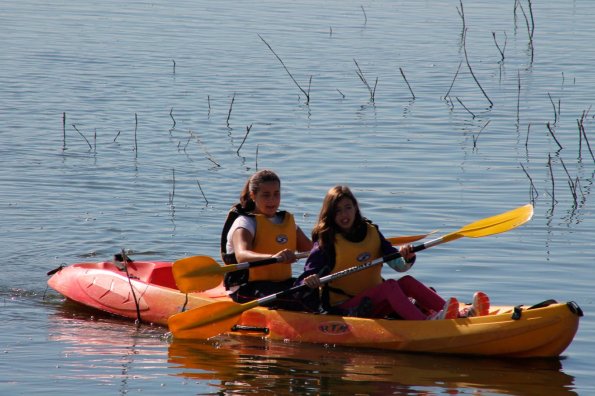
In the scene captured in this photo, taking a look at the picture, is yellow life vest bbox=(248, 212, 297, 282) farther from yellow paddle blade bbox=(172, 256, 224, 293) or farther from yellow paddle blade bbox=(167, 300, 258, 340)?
yellow paddle blade bbox=(167, 300, 258, 340)

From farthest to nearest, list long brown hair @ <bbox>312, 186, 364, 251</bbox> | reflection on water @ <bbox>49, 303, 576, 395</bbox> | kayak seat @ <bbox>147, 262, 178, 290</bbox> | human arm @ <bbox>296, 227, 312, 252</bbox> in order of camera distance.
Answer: kayak seat @ <bbox>147, 262, 178, 290</bbox> → human arm @ <bbox>296, 227, 312, 252</bbox> → long brown hair @ <bbox>312, 186, 364, 251</bbox> → reflection on water @ <bbox>49, 303, 576, 395</bbox>

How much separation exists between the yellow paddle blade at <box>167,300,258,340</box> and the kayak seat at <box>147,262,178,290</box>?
4.06ft

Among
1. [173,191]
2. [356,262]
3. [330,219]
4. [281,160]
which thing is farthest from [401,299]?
[281,160]

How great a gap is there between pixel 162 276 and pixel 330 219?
1939 millimetres

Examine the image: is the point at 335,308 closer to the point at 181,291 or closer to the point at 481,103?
the point at 181,291

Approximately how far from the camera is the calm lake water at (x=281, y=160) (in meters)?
7.84

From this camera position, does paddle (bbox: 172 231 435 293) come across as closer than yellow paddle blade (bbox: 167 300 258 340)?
No

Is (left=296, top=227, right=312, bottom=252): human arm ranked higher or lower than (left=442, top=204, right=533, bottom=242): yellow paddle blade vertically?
lower

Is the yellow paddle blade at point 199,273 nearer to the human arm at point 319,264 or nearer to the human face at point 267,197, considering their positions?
the human face at point 267,197

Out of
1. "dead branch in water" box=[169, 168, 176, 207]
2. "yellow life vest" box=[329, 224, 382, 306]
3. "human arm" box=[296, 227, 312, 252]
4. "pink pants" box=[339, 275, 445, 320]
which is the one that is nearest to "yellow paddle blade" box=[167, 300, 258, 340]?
"yellow life vest" box=[329, 224, 382, 306]

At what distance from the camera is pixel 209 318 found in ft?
27.0

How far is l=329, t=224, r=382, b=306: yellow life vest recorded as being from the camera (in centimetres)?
815

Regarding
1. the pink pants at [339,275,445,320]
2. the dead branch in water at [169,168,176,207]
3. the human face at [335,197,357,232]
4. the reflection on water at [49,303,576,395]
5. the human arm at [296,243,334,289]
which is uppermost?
the human face at [335,197,357,232]

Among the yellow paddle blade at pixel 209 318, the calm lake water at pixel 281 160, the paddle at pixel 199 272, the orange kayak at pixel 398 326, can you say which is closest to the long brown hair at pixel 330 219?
the paddle at pixel 199 272
